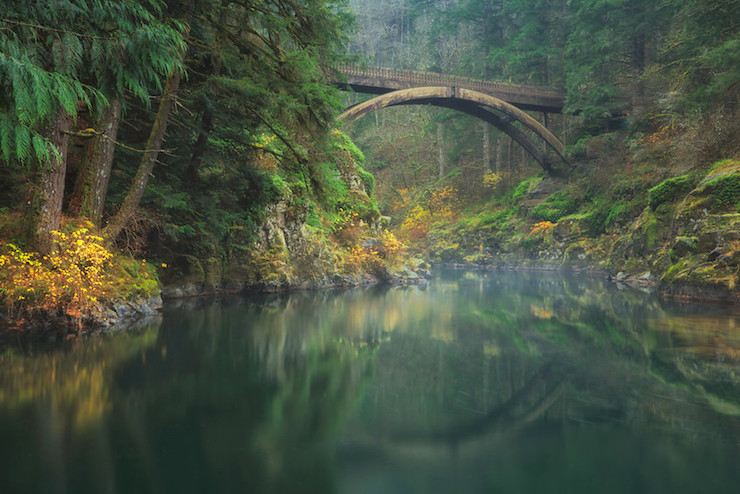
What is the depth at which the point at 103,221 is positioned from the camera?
32.8ft

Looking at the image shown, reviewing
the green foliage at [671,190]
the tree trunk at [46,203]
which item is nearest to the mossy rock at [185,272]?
the tree trunk at [46,203]

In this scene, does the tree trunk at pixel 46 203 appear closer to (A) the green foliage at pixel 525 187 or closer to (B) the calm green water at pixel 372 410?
(B) the calm green water at pixel 372 410

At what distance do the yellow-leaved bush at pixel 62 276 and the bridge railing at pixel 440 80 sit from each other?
15.0 meters

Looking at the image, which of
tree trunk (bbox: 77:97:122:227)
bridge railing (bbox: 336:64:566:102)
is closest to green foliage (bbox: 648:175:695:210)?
bridge railing (bbox: 336:64:566:102)

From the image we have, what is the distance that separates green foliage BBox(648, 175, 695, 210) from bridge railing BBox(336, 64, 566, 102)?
11.2 m

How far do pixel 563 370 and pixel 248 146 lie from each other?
8064 mm

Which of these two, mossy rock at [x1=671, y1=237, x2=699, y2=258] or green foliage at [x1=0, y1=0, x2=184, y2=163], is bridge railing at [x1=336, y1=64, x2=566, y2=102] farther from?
green foliage at [x1=0, y1=0, x2=184, y2=163]

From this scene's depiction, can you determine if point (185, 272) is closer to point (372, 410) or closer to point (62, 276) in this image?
point (62, 276)

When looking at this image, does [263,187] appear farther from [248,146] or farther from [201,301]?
[201,301]

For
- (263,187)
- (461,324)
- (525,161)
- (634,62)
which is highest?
(634,62)

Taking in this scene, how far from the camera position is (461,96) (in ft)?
81.9

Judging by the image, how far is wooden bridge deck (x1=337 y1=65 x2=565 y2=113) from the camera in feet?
75.4

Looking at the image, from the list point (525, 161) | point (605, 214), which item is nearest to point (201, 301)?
point (605, 214)

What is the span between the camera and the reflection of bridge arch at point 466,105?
22.2 metres
